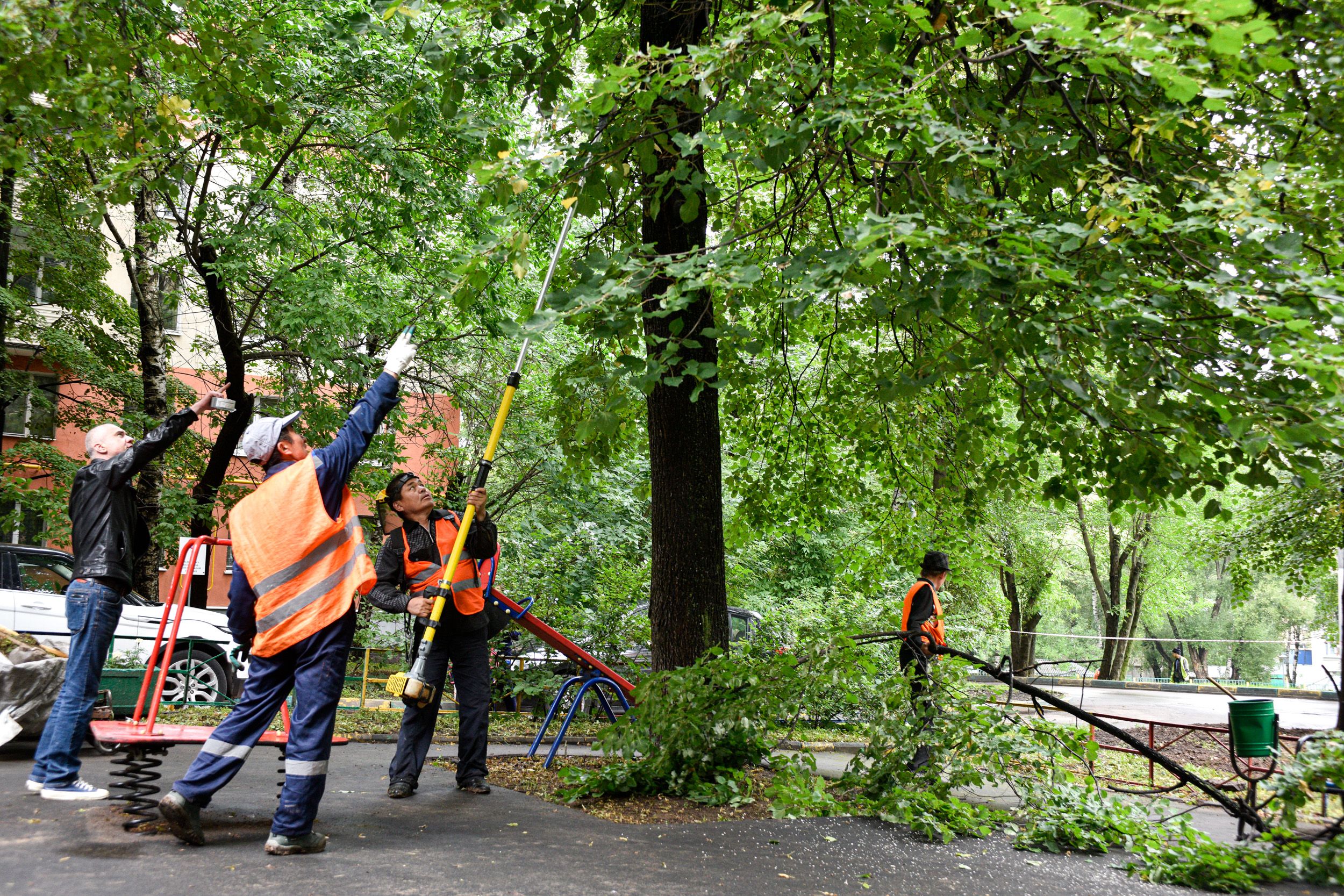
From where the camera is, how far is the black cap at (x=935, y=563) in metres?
8.39

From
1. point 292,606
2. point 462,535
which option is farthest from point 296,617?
point 462,535

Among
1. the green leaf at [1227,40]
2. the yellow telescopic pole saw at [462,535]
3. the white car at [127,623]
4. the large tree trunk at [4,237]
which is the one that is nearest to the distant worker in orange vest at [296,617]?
the yellow telescopic pole saw at [462,535]

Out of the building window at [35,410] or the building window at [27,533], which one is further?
the building window at [27,533]

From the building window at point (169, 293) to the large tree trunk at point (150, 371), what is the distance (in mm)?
104

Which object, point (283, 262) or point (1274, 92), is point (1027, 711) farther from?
point (283, 262)

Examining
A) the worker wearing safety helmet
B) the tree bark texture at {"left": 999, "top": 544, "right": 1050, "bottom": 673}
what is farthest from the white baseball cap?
the tree bark texture at {"left": 999, "top": 544, "right": 1050, "bottom": 673}

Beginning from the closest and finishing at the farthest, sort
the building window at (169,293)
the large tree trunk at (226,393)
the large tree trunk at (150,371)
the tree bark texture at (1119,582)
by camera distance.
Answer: the large tree trunk at (226,393)
the building window at (169,293)
the large tree trunk at (150,371)
the tree bark texture at (1119,582)

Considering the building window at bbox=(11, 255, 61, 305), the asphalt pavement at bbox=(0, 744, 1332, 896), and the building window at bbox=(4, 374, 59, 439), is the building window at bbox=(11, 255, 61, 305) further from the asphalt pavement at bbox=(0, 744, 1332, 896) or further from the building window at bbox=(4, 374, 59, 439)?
the asphalt pavement at bbox=(0, 744, 1332, 896)

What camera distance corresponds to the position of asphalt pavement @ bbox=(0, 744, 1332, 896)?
387cm

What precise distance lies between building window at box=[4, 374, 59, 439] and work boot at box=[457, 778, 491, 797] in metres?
12.4

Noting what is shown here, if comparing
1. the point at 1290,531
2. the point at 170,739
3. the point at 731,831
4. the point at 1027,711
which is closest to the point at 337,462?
the point at 170,739

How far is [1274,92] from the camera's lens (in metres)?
5.80

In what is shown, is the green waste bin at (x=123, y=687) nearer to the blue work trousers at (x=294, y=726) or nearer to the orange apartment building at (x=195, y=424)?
the orange apartment building at (x=195, y=424)

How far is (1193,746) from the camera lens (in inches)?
514
